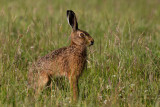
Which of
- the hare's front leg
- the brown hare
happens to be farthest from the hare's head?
the hare's front leg

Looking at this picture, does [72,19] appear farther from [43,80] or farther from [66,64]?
[43,80]

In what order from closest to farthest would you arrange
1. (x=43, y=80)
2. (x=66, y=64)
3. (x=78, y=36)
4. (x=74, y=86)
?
(x=74, y=86) < (x=43, y=80) < (x=66, y=64) < (x=78, y=36)

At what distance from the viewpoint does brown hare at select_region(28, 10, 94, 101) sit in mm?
4934

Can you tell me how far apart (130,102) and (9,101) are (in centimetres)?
148

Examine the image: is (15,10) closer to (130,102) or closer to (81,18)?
(81,18)

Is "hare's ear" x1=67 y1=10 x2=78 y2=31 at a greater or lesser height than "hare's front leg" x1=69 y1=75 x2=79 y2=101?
greater

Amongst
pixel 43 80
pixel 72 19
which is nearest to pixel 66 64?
pixel 43 80

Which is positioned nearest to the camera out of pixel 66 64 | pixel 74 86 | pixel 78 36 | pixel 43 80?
pixel 74 86

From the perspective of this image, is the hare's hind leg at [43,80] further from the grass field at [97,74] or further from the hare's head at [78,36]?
the hare's head at [78,36]

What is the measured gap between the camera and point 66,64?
525 cm

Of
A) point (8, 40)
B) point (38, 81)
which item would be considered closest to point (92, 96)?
point (38, 81)

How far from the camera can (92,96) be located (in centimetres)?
443

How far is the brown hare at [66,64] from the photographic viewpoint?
493 cm

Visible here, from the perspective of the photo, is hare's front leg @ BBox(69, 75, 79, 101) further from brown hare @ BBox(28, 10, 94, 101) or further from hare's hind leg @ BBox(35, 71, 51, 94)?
hare's hind leg @ BBox(35, 71, 51, 94)
